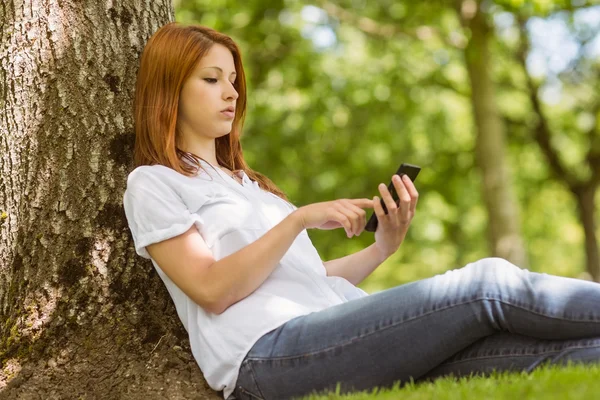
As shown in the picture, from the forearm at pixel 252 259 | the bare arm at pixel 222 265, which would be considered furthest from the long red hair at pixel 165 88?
the forearm at pixel 252 259

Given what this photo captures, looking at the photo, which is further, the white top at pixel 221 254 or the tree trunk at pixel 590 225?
the tree trunk at pixel 590 225

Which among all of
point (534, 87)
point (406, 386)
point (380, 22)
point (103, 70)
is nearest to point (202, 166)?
point (103, 70)

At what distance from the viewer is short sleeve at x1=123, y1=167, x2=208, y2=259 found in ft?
9.85

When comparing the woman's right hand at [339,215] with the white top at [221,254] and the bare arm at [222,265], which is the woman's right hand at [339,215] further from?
the white top at [221,254]

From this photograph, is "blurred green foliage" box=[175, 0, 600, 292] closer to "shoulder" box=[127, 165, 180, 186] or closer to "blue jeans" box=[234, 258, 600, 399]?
"shoulder" box=[127, 165, 180, 186]

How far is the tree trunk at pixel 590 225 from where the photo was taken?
1440 cm

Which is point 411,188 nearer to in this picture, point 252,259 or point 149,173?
point 252,259

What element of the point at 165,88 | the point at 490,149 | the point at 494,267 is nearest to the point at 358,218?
the point at 494,267

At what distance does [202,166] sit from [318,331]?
3.23ft

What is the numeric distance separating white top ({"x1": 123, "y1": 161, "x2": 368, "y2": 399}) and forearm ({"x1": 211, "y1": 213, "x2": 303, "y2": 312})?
126 millimetres

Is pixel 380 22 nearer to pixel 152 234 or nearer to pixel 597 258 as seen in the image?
pixel 597 258

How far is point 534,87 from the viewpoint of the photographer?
14.7 m

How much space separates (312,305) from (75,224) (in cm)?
110

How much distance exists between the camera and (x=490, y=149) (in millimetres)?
10680
